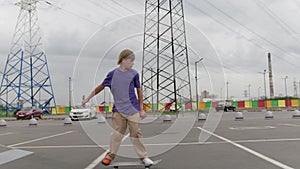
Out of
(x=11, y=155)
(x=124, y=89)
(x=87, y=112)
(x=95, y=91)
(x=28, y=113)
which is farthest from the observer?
(x=28, y=113)

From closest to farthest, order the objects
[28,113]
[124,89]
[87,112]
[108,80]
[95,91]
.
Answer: [124,89] → [108,80] → [95,91] → [87,112] → [28,113]

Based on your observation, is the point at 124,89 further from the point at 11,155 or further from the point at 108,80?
the point at 11,155

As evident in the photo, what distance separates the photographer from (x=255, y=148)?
8125 mm

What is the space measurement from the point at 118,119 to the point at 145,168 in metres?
0.88

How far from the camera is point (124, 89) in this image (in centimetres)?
557

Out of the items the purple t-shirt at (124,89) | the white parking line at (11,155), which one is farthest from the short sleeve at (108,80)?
the white parking line at (11,155)

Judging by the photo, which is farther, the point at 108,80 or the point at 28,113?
the point at 28,113

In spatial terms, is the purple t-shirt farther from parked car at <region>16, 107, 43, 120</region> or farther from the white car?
parked car at <region>16, 107, 43, 120</region>

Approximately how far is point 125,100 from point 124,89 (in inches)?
6.8

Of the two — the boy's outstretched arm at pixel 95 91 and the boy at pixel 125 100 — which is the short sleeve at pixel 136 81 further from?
the boy's outstretched arm at pixel 95 91

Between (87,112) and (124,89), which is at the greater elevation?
(124,89)

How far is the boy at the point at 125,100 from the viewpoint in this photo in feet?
18.3

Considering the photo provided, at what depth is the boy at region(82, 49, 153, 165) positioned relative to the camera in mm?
5590

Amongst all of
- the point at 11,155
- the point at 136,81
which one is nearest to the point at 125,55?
the point at 136,81
